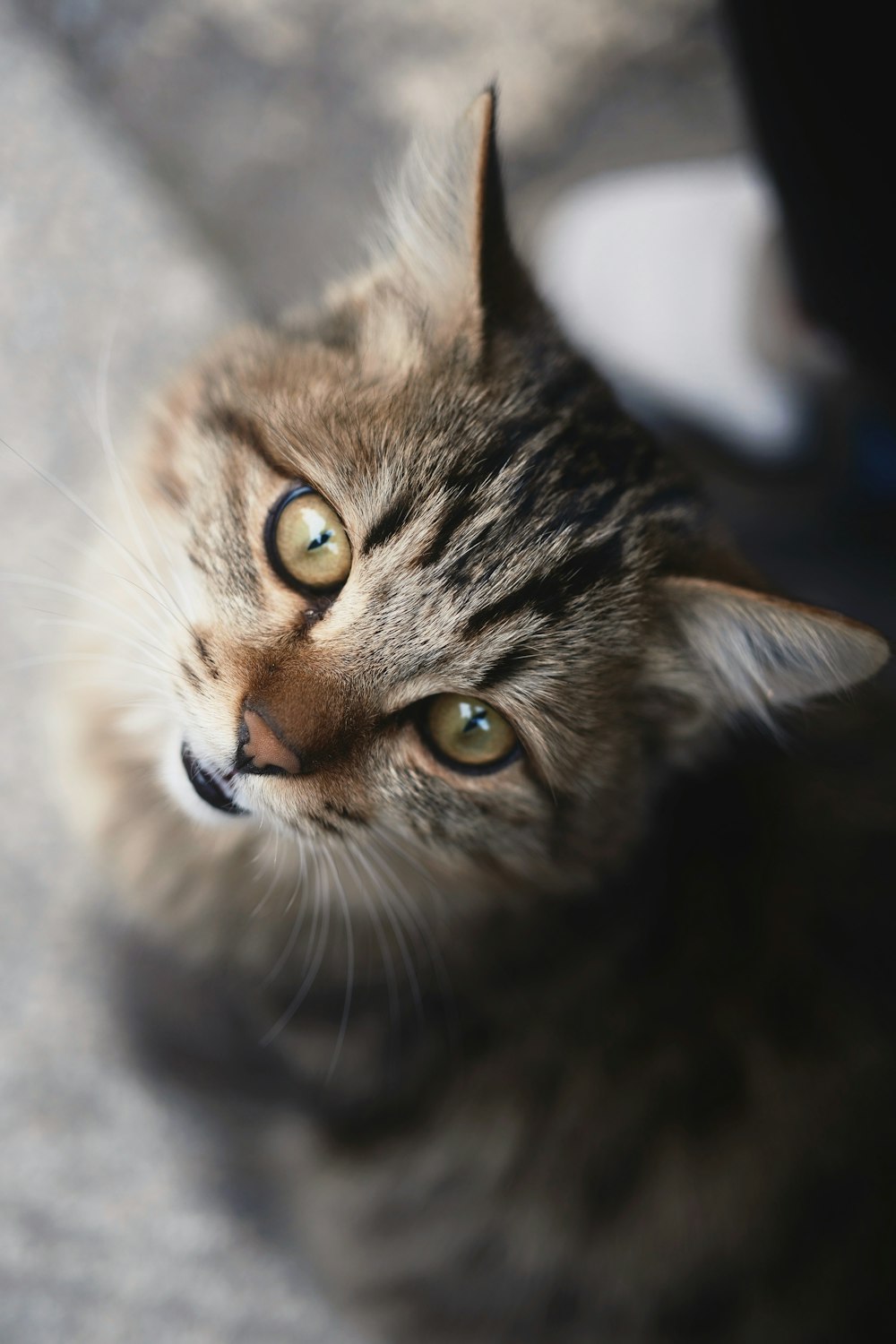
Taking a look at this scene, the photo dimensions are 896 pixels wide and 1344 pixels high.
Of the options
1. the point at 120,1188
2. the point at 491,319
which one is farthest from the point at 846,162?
the point at 120,1188

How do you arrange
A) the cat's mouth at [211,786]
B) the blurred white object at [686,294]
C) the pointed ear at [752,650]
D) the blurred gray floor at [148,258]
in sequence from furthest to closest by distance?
the blurred white object at [686,294], the blurred gray floor at [148,258], the cat's mouth at [211,786], the pointed ear at [752,650]

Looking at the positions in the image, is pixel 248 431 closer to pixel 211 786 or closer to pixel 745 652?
pixel 211 786

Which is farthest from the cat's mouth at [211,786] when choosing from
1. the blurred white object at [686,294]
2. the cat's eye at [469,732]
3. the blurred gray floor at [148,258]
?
the blurred white object at [686,294]

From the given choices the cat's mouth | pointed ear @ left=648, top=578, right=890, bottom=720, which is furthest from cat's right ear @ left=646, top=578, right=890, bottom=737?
the cat's mouth

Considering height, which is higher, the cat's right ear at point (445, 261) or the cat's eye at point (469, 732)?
the cat's right ear at point (445, 261)

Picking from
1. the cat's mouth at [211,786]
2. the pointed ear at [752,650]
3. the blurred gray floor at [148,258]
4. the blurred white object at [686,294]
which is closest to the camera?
the pointed ear at [752,650]

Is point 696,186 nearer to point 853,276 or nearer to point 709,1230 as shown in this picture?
point 853,276

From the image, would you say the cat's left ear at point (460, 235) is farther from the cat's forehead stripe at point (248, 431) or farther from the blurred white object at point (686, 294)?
the blurred white object at point (686, 294)
